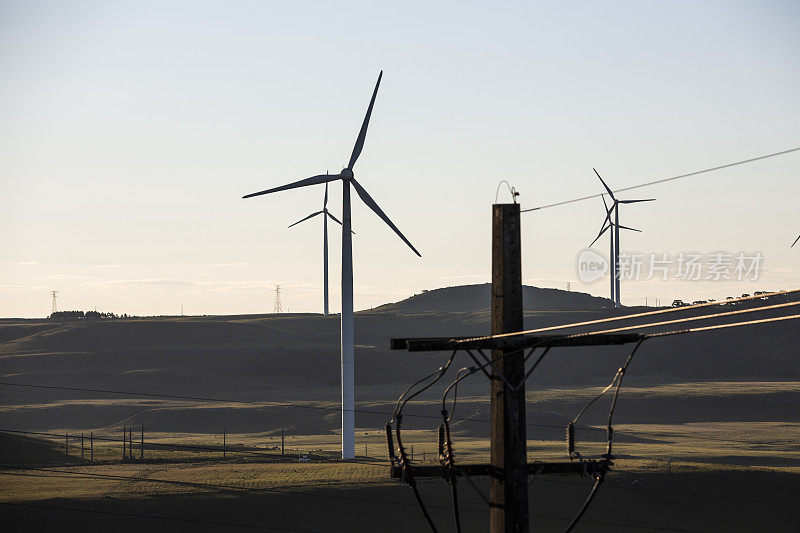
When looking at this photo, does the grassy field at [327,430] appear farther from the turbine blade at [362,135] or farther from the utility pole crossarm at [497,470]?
the utility pole crossarm at [497,470]

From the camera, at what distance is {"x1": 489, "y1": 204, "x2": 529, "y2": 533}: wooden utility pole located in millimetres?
15961

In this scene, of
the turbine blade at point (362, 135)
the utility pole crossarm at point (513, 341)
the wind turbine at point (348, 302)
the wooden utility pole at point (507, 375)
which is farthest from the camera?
the turbine blade at point (362, 135)

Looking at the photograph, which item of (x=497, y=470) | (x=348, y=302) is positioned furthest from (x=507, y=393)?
(x=348, y=302)

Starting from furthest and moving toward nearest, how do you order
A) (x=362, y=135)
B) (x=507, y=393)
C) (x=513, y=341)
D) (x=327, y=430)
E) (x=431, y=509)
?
(x=327, y=430) → (x=362, y=135) → (x=431, y=509) → (x=507, y=393) → (x=513, y=341)

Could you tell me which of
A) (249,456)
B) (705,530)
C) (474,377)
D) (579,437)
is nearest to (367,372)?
(474,377)

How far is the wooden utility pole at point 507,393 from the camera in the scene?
16.0 meters

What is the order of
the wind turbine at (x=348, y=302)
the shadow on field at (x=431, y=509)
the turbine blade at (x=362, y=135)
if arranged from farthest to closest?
the turbine blade at (x=362, y=135)
the wind turbine at (x=348, y=302)
the shadow on field at (x=431, y=509)

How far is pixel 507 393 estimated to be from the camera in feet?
52.9

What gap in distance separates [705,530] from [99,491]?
28.4 m

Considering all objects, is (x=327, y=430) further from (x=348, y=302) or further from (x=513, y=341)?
(x=513, y=341)

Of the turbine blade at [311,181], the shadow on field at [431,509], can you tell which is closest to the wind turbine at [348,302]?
the turbine blade at [311,181]

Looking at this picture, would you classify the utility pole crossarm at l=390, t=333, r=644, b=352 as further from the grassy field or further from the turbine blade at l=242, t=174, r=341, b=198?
the turbine blade at l=242, t=174, r=341, b=198

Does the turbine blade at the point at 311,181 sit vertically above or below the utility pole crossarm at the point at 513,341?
above

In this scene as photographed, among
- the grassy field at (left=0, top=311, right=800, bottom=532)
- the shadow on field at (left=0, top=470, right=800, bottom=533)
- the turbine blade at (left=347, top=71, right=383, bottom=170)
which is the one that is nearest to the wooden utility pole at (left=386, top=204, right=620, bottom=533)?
the shadow on field at (left=0, top=470, right=800, bottom=533)
